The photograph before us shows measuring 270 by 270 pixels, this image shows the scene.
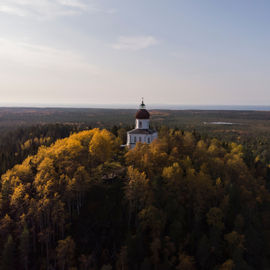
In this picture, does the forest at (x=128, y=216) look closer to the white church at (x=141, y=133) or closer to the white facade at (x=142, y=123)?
the white church at (x=141, y=133)

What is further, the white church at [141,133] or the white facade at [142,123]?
the white facade at [142,123]

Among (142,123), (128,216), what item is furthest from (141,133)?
(128,216)

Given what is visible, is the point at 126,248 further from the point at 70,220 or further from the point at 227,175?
the point at 227,175

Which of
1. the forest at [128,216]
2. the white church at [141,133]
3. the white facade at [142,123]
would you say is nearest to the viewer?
the forest at [128,216]

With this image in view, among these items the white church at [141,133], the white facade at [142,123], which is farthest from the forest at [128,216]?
the white facade at [142,123]

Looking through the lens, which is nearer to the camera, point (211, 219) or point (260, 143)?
point (211, 219)

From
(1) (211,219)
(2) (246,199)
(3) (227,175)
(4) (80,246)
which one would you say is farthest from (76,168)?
(2) (246,199)

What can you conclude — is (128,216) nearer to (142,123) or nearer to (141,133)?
(141,133)

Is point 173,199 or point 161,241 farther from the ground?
point 173,199

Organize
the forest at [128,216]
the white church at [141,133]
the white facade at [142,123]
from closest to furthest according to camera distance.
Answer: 1. the forest at [128,216]
2. the white church at [141,133]
3. the white facade at [142,123]
